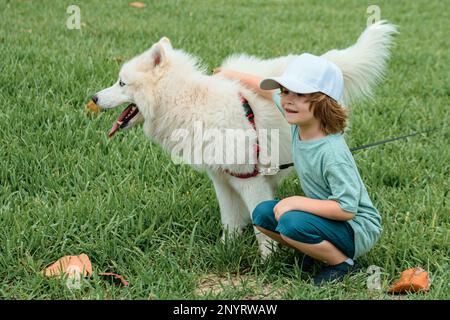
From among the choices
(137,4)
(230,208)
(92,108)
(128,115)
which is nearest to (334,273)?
(230,208)

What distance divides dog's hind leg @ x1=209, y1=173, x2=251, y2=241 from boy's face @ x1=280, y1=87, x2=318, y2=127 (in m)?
0.70

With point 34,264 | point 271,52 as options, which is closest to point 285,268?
point 34,264

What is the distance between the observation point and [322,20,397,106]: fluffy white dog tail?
11.5 ft

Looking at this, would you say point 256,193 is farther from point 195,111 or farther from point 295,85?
point 295,85

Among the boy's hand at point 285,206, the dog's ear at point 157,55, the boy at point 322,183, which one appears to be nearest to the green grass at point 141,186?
the boy at point 322,183

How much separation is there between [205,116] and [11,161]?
63.1 inches

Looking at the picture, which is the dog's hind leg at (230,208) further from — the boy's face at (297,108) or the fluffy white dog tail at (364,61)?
the fluffy white dog tail at (364,61)

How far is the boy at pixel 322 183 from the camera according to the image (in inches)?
109

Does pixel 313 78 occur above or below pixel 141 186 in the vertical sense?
above

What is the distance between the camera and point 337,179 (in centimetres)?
276

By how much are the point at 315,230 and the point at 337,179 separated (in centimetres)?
26

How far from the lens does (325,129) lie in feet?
9.37

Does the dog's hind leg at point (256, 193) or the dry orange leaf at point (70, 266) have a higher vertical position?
the dog's hind leg at point (256, 193)
